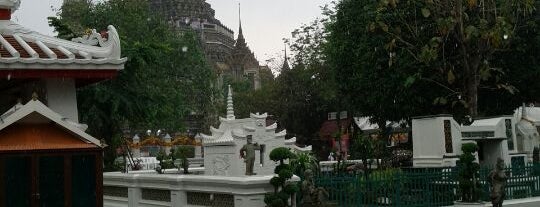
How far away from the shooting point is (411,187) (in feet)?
51.0

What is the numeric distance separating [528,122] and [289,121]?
98.1ft

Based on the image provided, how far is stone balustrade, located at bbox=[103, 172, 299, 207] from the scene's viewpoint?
11.5m

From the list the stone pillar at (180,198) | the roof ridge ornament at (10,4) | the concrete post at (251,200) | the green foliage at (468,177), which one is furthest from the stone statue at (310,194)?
the roof ridge ornament at (10,4)

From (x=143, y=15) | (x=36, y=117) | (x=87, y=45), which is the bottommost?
(x=36, y=117)

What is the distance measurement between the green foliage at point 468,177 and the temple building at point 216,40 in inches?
2423

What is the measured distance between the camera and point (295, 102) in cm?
5216

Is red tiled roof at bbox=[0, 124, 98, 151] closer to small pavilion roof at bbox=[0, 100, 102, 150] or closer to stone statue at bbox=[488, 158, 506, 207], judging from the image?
small pavilion roof at bbox=[0, 100, 102, 150]

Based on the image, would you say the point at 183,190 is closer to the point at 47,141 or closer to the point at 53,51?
the point at 53,51

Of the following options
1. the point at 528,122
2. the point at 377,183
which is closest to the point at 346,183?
the point at 377,183

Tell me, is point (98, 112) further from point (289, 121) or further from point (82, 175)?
point (289, 121)

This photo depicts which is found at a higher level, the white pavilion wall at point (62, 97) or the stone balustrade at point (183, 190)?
the white pavilion wall at point (62, 97)

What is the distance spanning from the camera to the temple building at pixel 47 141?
348 inches

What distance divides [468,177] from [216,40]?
76640 millimetres

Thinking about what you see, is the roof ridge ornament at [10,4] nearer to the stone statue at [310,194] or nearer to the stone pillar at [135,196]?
the stone pillar at [135,196]
